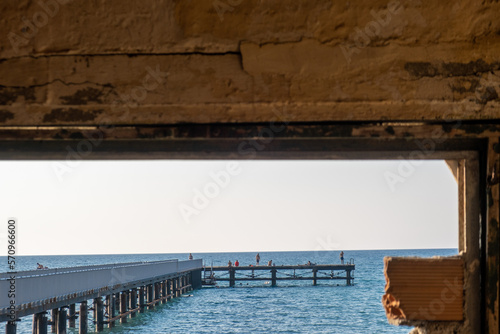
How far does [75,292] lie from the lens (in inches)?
851

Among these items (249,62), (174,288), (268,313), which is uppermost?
(249,62)

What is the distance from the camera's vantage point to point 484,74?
2055 millimetres

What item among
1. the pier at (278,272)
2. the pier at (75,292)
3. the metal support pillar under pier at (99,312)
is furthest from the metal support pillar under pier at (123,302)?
the pier at (278,272)

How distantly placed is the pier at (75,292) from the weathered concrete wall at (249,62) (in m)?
14.1

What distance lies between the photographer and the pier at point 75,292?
654 inches

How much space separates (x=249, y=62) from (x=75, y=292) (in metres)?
21.0

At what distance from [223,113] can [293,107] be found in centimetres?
23

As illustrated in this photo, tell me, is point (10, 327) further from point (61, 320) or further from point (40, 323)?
point (61, 320)

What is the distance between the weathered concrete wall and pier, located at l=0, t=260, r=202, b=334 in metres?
14.1

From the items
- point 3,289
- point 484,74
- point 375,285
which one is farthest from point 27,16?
point 375,285

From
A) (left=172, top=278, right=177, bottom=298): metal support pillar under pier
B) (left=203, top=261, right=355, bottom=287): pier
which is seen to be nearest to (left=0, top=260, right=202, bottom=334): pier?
(left=172, top=278, right=177, bottom=298): metal support pillar under pier

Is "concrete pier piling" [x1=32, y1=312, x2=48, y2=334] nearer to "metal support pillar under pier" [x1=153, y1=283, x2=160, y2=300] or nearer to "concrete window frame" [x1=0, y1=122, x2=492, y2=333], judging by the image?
"metal support pillar under pier" [x1=153, y1=283, x2=160, y2=300]

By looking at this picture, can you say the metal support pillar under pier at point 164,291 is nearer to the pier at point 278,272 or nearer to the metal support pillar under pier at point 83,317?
the pier at point 278,272

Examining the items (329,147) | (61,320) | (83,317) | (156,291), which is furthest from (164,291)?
(329,147)
